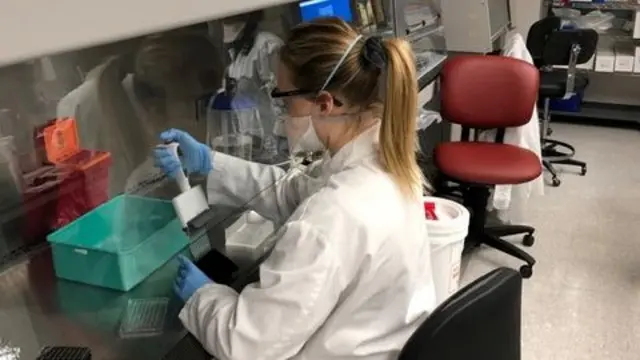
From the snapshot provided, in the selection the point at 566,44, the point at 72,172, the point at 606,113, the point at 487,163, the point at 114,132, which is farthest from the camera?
the point at 606,113

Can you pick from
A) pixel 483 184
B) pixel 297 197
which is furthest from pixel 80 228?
pixel 483 184

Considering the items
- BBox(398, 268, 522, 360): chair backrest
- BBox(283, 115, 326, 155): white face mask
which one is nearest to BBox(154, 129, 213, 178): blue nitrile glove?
BBox(283, 115, 326, 155): white face mask

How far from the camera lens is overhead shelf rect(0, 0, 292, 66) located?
30.1 inches

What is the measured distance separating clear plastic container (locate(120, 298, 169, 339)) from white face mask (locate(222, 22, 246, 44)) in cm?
113

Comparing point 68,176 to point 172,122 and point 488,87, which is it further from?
point 488,87

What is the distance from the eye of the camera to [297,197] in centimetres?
165

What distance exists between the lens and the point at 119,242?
4.71ft

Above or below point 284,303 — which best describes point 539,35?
below

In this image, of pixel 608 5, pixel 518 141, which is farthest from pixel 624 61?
pixel 518 141

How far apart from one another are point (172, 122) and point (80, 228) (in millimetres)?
658

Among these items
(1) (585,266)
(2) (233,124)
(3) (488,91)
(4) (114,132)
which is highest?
(4) (114,132)

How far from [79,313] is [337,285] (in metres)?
0.54

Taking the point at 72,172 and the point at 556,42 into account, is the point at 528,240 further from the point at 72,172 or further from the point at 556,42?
the point at 72,172

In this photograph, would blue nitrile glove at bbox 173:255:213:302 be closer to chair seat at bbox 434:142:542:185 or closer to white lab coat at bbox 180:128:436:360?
white lab coat at bbox 180:128:436:360
